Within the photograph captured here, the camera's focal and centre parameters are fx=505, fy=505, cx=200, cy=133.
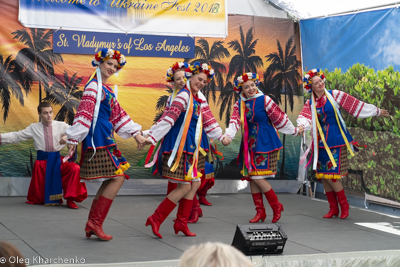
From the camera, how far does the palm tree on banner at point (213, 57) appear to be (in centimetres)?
654

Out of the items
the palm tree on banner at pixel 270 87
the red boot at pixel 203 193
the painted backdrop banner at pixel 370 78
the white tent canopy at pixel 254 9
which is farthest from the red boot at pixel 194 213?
the white tent canopy at pixel 254 9

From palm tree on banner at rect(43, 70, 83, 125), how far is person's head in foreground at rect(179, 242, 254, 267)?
5019 mm

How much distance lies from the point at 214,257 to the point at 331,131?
404 cm

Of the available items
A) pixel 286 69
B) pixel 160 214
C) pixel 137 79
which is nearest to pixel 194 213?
pixel 160 214

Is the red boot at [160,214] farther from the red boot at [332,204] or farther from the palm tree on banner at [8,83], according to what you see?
the palm tree on banner at [8,83]

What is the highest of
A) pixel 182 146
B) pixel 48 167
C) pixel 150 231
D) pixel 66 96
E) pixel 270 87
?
pixel 270 87

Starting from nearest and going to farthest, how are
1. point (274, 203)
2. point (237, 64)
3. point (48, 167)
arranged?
1. point (274, 203)
2. point (48, 167)
3. point (237, 64)

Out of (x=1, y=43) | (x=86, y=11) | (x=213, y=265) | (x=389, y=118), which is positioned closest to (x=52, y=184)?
(x=1, y=43)

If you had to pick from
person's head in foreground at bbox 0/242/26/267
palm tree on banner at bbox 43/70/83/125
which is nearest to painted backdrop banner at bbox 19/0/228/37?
palm tree on banner at bbox 43/70/83/125

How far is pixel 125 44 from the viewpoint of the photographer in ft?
20.3

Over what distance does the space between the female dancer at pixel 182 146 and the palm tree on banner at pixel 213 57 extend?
2475 mm

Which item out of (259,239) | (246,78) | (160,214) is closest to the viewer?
(259,239)

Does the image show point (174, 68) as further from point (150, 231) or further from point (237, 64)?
point (237, 64)

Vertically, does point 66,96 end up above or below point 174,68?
below
